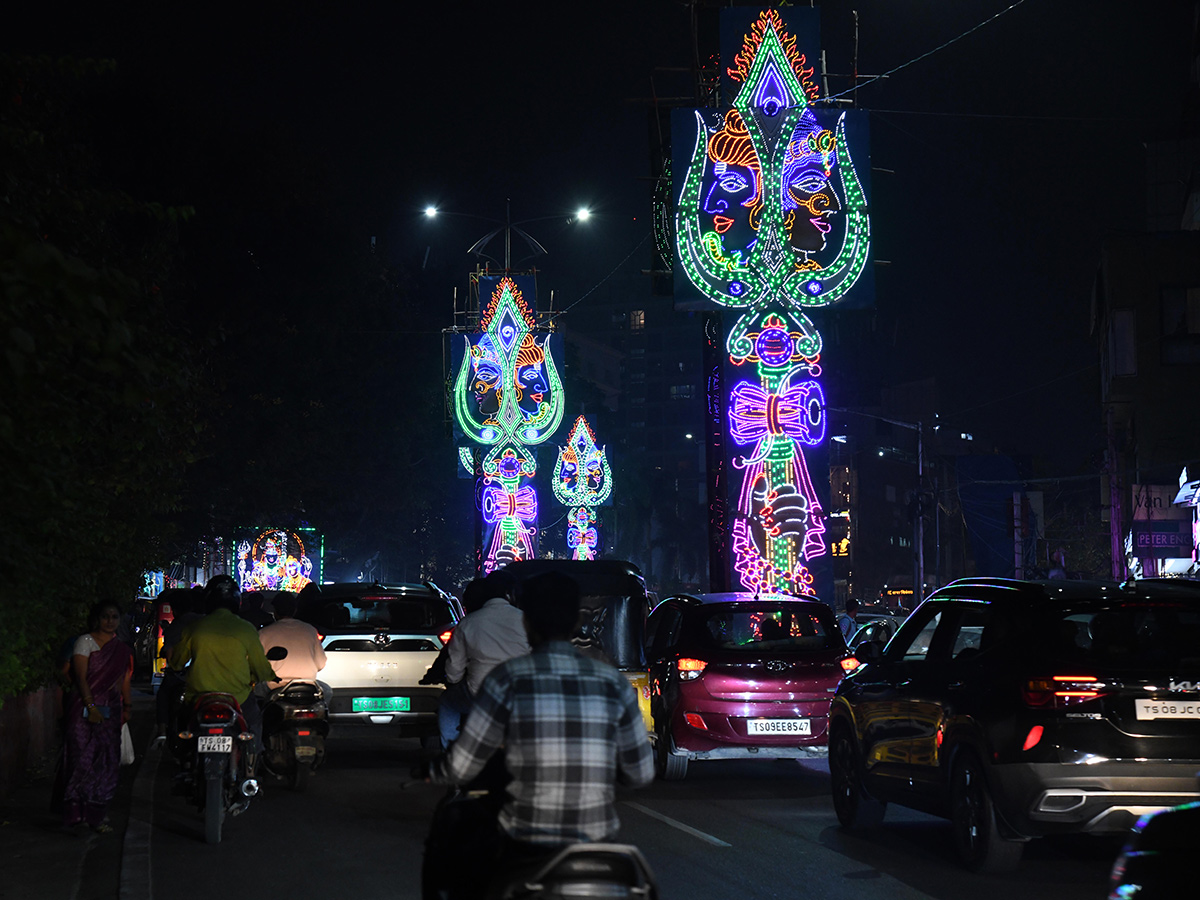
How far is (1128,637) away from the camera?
8898 millimetres

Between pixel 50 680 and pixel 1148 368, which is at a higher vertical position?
pixel 1148 368

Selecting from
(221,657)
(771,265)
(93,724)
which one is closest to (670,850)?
(221,657)

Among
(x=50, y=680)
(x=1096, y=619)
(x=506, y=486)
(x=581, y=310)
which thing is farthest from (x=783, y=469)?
(x=581, y=310)

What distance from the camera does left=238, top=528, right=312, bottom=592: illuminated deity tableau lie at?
47.2m

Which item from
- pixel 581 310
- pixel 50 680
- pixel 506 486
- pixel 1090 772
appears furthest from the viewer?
pixel 581 310

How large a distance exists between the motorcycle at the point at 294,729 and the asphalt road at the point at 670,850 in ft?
0.84

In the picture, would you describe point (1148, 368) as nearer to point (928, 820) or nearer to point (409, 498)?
point (409, 498)

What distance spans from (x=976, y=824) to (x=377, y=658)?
25.6 feet

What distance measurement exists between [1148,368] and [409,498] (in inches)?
971

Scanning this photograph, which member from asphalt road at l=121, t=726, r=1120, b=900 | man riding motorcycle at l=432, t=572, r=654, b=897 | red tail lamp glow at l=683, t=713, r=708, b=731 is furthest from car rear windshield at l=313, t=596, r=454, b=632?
man riding motorcycle at l=432, t=572, r=654, b=897

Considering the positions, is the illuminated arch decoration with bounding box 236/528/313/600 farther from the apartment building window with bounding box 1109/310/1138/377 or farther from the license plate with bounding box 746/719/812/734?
the license plate with bounding box 746/719/812/734

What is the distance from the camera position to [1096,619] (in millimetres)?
8914

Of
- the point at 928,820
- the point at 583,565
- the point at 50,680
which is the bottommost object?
the point at 928,820

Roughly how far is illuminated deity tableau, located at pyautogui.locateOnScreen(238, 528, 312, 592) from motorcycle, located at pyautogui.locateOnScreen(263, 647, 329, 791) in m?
32.4
